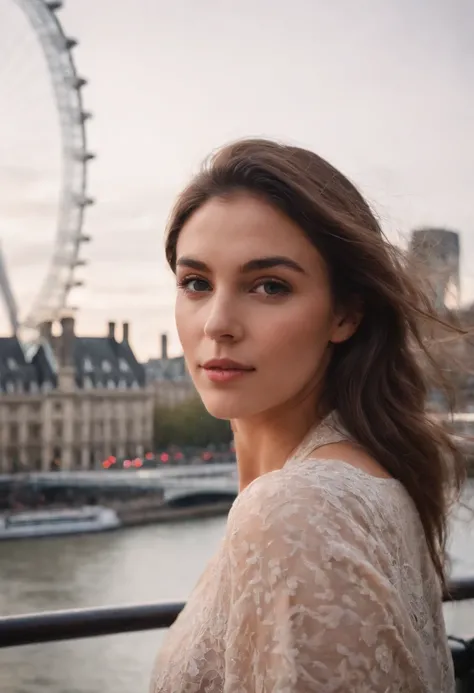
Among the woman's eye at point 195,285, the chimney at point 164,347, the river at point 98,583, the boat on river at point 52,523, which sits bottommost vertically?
the river at point 98,583

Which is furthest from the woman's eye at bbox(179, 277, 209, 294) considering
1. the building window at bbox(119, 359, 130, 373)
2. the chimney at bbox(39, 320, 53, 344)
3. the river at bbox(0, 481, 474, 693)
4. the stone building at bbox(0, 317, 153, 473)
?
the building window at bbox(119, 359, 130, 373)

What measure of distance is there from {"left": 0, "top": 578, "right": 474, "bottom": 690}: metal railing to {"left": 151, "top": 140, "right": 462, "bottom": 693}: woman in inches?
10.9

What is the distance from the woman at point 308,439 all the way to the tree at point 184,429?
10384 mm

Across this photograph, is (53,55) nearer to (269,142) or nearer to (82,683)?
(82,683)

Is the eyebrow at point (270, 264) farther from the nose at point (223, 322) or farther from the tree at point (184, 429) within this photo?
the tree at point (184, 429)

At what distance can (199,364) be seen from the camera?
610 mm

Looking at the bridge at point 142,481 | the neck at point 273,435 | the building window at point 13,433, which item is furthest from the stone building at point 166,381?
the neck at point 273,435

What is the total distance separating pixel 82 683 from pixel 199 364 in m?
7.52

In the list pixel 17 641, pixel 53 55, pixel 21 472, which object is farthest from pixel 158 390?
pixel 17 641

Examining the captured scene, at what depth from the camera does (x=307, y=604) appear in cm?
43

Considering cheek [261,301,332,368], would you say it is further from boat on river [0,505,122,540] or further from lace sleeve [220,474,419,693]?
boat on river [0,505,122,540]

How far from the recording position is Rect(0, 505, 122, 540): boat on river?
10.4 m

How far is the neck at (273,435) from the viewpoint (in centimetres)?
63

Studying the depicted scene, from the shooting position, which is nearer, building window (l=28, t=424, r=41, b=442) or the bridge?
the bridge
